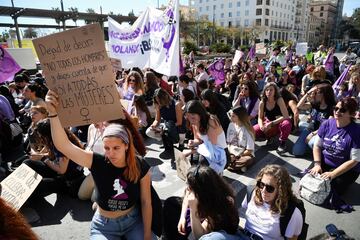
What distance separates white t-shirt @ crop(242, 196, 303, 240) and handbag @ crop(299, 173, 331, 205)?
1.36 m

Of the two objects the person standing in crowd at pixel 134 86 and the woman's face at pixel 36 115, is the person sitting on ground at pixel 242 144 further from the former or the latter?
the woman's face at pixel 36 115

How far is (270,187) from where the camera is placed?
8.27ft

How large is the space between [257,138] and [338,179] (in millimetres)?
2350

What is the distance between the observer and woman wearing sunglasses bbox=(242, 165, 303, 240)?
2.45 meters

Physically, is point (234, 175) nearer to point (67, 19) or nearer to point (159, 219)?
point (159, 219)

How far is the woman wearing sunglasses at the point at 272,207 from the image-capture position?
2.45 m

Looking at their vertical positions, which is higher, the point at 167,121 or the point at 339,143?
the point at 339,143

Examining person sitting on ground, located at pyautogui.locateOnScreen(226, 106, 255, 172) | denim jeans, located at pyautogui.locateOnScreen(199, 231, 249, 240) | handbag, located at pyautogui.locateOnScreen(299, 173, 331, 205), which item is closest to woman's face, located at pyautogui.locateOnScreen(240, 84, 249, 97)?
person sitting on ground, located at pyautogui.locateOnScreen(226, 106, 255, 172)

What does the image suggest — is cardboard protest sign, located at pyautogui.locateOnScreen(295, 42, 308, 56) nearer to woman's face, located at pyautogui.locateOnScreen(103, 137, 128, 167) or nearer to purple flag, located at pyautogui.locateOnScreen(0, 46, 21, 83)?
purple flag, located at pyautogui.locateOnScreen(0, 46, 21, 83)

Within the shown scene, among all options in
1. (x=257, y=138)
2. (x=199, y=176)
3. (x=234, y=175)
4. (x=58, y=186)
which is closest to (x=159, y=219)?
(x=199, y=176)

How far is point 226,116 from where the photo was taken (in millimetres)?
5594

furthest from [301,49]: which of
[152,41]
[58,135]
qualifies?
[58,135]

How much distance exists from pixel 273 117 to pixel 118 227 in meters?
4.31

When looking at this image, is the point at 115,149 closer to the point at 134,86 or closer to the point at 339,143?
the point at 339,143
